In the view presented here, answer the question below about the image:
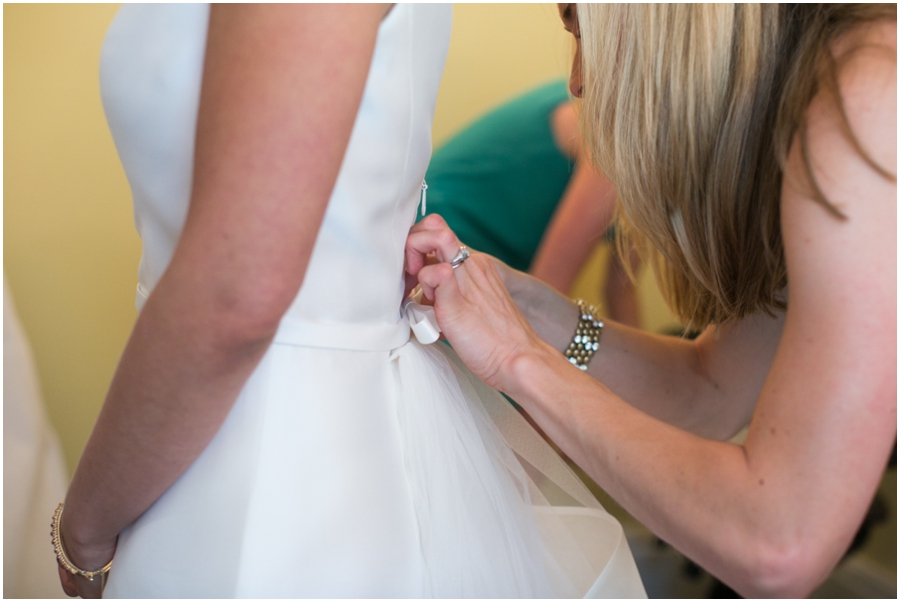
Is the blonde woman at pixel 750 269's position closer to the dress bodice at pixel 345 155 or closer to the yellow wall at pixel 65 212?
the dress bodice at pixel 345 155

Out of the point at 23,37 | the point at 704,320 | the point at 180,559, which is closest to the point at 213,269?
the point at 180,559

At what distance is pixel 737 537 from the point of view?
0.56 m

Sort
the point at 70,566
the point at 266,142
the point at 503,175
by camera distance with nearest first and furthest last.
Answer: the point at 266,142 < the point at 70,566 < the point at 503,175

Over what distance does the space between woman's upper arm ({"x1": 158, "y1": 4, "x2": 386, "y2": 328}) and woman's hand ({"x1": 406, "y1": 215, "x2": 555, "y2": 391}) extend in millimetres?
223

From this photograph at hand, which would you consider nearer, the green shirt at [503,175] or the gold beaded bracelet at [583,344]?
the gold beaded bracelet at [583,344]

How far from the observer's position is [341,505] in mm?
585

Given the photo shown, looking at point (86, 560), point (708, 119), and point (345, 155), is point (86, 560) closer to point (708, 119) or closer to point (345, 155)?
point (345, 155)

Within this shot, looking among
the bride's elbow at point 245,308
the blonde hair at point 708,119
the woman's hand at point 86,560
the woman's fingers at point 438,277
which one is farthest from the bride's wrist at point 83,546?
the blonde hair at point 708,119

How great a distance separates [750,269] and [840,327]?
0.25 m

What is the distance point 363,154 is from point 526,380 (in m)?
0.28

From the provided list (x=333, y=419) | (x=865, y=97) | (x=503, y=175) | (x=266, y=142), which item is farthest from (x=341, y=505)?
(x=503, y=175)

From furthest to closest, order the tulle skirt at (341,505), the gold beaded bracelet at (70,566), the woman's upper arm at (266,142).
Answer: the gold beaded bracelet at (70,566), the tulle skirt at (341,505), the woman's upper arm at (266,142)

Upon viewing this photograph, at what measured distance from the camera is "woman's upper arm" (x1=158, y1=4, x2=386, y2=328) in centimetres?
47

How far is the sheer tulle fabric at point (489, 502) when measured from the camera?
2.09 feet
